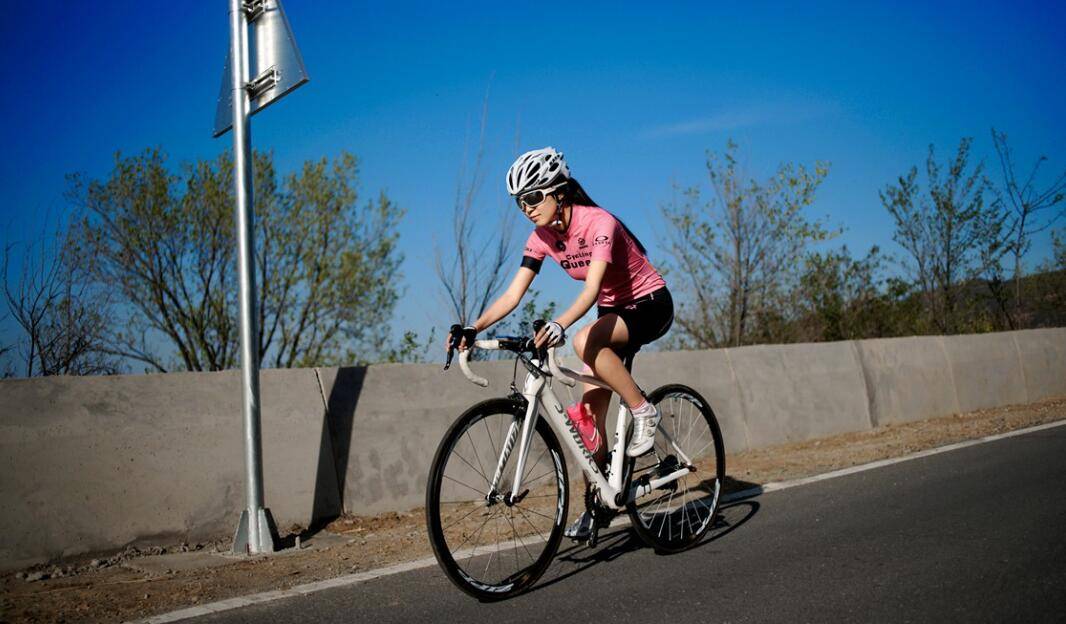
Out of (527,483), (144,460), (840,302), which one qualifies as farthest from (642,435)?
(840,302)

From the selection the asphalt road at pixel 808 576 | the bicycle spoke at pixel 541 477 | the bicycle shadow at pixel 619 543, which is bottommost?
the asphalt road at pixel 808 576

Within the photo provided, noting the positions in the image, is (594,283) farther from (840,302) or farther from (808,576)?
(840,302)

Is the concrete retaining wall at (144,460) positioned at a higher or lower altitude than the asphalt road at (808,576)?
higher

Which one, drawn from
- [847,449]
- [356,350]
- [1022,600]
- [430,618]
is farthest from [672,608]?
[356,350]

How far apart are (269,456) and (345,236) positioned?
8.48 meters

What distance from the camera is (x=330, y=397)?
646 centimetres

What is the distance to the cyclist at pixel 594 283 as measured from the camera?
15.6 feet

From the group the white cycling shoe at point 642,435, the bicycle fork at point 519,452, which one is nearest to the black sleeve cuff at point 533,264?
the bicycle fork at point 519,452

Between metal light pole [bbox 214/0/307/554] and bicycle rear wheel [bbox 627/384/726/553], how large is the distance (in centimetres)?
233

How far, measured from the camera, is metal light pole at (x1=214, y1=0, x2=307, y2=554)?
5.58 m

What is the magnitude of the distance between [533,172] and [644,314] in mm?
1092

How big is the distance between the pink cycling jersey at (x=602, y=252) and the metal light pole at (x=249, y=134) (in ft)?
6.57

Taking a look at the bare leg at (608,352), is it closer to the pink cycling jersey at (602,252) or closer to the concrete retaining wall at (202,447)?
the pink cycling jersey at (602,252)

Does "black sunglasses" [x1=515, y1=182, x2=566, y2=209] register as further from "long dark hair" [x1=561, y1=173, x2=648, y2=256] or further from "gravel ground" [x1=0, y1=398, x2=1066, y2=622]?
"gravel ground" [x1=0, y1=398, x2=1066, y2=622]
